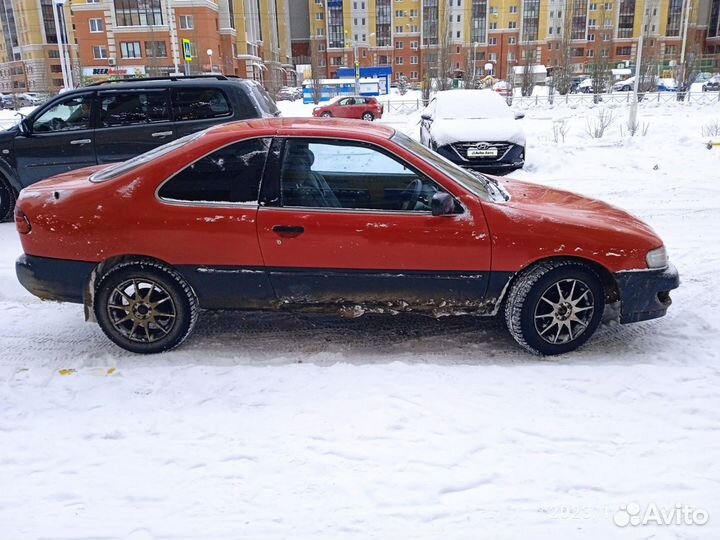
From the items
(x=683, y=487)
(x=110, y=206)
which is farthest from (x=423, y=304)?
(x=110, y=206)

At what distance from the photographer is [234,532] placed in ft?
8.50

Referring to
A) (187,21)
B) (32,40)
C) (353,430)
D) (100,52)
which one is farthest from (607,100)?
(32,40)

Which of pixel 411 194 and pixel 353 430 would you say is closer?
pixel 353 430

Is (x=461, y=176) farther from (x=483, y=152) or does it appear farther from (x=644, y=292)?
(x=483, y=152)

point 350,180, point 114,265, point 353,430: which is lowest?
point 353,430

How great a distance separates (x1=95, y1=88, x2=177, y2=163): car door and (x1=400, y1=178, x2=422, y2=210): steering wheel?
4947 millimetres

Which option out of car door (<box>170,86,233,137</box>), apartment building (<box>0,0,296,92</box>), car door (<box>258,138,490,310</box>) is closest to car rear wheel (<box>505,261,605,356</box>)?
car door (<box>258,138,490,310</box>)

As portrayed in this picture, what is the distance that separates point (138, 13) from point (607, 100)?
164ft

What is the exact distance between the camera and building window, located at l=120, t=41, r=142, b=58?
62.6m

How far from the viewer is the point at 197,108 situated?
802 cm

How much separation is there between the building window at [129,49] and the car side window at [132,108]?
6215 cm

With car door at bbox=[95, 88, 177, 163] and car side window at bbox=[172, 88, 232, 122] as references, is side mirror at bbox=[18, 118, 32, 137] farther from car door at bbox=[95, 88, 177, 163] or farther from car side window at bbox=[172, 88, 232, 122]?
car side window at bbox=[172, 88, 232, 122]

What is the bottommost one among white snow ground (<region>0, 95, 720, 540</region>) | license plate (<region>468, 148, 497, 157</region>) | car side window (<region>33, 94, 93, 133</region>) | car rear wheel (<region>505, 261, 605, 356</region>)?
white snow ground (<region>0, 95, 720, 540</region>)

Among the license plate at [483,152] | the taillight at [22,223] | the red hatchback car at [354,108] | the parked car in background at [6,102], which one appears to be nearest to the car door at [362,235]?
the taillight at [22,223]
